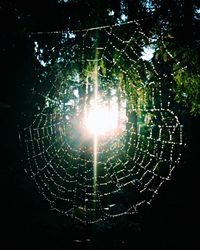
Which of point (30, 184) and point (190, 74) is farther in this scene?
point (30, 184)

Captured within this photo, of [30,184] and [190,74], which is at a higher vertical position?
[190,74]

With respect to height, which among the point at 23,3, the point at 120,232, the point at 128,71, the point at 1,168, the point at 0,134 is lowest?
the point at 120,232

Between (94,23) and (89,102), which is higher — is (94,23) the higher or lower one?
the higher one

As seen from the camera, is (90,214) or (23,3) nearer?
(23,3)

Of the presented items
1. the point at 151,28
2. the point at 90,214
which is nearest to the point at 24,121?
the point at 90,214

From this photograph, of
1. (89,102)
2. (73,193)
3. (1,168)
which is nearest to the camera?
(89,102)

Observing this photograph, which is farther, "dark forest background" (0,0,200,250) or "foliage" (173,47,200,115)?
"dark forest background" (0,0,200,250)

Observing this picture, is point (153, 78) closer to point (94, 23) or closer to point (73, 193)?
point (94, 23)

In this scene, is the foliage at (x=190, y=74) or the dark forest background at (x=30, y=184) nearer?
the foliage at (x=190, y=74)
